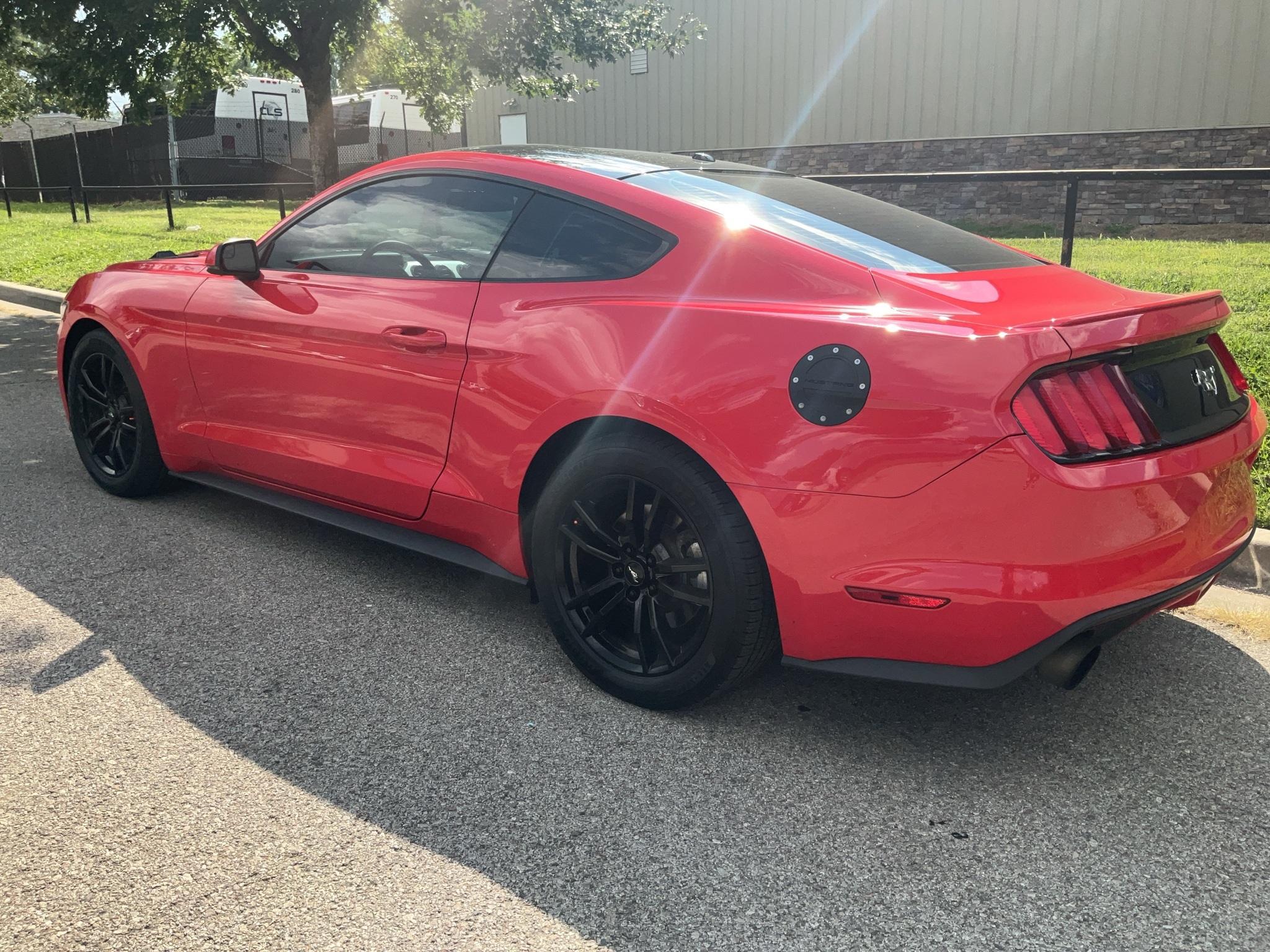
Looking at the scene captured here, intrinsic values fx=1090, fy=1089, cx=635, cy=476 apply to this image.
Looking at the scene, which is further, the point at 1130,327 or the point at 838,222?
the point at 838,222

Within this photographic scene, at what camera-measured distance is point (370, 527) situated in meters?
3.87

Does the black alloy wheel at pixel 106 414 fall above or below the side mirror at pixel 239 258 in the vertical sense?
below

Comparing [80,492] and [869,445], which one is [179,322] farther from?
[869,445]

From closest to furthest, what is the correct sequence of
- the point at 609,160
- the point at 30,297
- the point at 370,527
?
the point at 609,160 → the point at 370,527 → the point at 30,297

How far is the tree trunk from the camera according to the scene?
12742 mm

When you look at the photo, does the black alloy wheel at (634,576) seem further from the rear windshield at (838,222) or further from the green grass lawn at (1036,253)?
the green grass lawn at (1036,253)

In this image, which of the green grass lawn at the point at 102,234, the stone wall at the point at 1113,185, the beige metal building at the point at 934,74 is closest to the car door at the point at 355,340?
the green grass lawn at the point at 102,234

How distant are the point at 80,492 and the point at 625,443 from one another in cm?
341

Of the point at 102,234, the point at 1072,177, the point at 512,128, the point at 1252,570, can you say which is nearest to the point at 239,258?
the point at 1252,570

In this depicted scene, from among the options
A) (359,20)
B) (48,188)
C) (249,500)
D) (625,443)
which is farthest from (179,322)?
(48,188)

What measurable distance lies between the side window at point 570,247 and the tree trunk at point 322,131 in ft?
33.3

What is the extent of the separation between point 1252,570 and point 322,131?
463 inches

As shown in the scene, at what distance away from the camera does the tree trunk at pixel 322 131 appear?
12742 mm

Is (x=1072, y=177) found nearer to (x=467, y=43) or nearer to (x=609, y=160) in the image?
(x=609, y=160)
